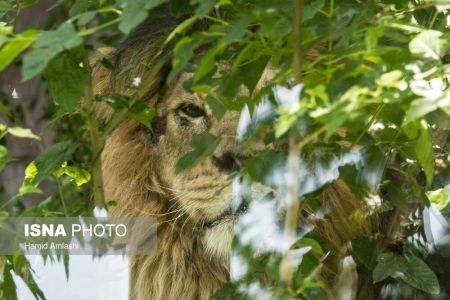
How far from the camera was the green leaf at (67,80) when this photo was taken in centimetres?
156

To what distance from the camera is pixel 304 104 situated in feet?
3.80

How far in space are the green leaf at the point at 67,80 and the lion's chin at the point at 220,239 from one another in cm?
63

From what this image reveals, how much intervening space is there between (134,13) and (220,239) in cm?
108

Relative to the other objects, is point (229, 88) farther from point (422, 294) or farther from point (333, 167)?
Result: point (422, 294)

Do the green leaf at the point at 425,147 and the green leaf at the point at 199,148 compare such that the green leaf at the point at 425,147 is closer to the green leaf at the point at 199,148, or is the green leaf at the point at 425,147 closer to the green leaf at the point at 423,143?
the green leaf at the point at 423,143

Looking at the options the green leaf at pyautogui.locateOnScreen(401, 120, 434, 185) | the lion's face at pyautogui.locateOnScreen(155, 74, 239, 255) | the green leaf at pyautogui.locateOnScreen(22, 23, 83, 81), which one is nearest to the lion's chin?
the lion's face at pyautogui.locateOnScreen(155, 74, 239, 255)

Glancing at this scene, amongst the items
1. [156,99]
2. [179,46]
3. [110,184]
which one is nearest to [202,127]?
[156,99]

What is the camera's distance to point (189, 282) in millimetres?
2400

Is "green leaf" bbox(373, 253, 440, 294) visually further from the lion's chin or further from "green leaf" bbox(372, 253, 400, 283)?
the lion's chin

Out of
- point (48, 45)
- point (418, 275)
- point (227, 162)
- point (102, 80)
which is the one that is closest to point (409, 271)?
point (418, 275)

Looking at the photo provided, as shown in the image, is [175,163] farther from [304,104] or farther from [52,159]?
[304,104]

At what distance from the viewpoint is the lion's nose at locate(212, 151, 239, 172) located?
1.94m

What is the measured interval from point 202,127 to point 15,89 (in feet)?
2.63

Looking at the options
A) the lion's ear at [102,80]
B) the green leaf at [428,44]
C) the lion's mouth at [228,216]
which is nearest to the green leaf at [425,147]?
the green leaf at [428,44]
